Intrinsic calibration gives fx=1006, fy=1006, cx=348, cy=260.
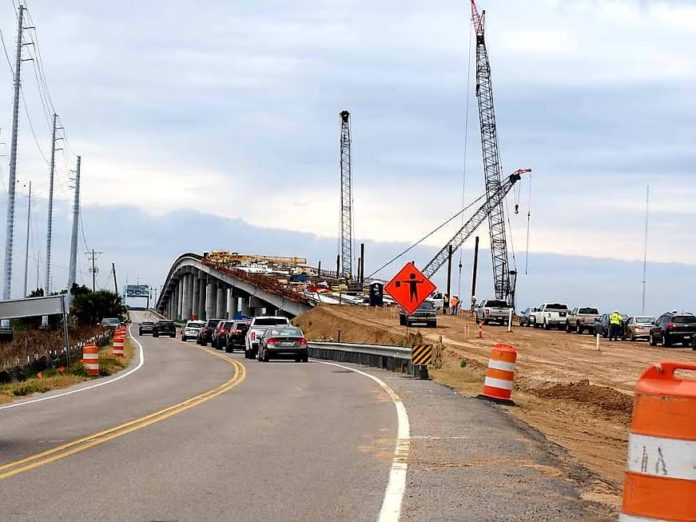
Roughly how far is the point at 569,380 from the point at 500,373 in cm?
1102

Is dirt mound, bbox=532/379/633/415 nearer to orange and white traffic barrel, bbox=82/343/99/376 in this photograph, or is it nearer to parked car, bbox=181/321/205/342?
orange and white traffic barrel, bbox=82/343/99/376

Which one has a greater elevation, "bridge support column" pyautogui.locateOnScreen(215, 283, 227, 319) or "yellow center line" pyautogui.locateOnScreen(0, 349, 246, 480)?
"yellow center line" pyautogui.locateOnScreen(0, 349, 246, 480)

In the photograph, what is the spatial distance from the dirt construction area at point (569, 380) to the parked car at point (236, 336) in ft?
28.5

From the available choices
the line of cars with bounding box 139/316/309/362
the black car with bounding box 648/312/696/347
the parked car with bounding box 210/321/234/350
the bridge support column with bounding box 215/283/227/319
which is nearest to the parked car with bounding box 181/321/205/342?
the line of cars with bounding box 139/316/309/362

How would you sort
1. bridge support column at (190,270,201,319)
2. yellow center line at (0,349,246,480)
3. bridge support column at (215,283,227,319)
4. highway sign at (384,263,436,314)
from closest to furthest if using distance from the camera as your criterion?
yellow center line at (0,349,246,480) → highway sign at (384,263,436,314) → bridge support column at (215,283,227,319) → bridge support column at (190,270,201,319)

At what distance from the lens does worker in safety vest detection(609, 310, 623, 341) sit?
199 ft

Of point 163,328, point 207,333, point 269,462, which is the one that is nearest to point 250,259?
point 163,328

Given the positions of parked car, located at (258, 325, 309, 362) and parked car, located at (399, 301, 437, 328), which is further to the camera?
parked car, located at (399, 301, 437, 328)

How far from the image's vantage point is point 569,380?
29.6m

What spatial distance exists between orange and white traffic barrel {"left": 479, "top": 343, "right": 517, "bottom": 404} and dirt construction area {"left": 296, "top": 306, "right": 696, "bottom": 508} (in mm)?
402

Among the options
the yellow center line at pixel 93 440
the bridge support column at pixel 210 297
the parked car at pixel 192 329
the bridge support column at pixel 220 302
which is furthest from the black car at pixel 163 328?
the yellow center line at pixel 93 440

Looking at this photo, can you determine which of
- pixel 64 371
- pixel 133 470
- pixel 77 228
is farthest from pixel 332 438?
pixel 77 228

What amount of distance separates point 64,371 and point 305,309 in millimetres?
61718

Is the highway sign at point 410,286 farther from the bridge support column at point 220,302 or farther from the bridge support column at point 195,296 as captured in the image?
the bridge support column at point 195,296
